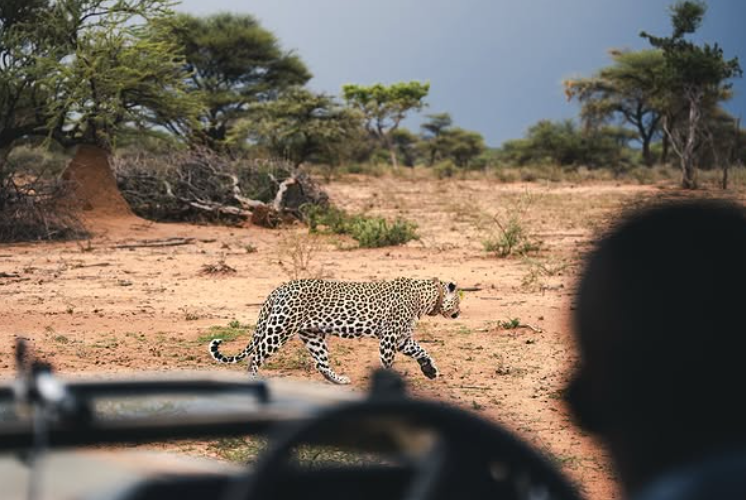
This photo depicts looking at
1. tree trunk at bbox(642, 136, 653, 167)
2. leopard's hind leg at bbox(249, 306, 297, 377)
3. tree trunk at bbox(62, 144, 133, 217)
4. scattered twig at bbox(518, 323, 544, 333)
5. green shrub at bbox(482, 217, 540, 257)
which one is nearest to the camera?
leopard's hind leg at bbox(249, 306, 297, 377)

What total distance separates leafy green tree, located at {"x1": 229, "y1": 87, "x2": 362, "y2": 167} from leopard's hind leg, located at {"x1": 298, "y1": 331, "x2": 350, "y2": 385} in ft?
76.6

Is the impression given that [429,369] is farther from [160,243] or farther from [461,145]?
[461,145]

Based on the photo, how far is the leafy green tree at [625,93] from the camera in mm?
37000

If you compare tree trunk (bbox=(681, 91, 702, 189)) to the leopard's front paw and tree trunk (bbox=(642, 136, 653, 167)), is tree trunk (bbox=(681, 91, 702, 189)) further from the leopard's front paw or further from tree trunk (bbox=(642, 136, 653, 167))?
the leopard's front paw

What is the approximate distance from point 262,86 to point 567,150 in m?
12.9

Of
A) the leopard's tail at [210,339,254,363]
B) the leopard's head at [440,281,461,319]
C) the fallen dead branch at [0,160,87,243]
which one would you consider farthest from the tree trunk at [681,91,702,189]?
the leopard's tail at [210,339,254,363]

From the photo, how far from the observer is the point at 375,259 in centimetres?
1512

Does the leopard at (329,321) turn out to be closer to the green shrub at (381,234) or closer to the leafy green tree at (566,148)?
the green shrub at (381,234)

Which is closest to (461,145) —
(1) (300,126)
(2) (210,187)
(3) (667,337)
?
(1) (300,126)

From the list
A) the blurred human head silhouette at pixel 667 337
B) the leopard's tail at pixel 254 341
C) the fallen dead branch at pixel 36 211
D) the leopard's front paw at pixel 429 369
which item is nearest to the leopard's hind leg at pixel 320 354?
the leopard's tail at pixel 254 341

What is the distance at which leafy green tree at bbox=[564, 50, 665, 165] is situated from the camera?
37000 millimetres

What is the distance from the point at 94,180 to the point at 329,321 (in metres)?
13.9

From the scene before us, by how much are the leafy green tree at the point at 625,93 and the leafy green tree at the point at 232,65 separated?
11.9 metres

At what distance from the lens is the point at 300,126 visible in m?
31.3
